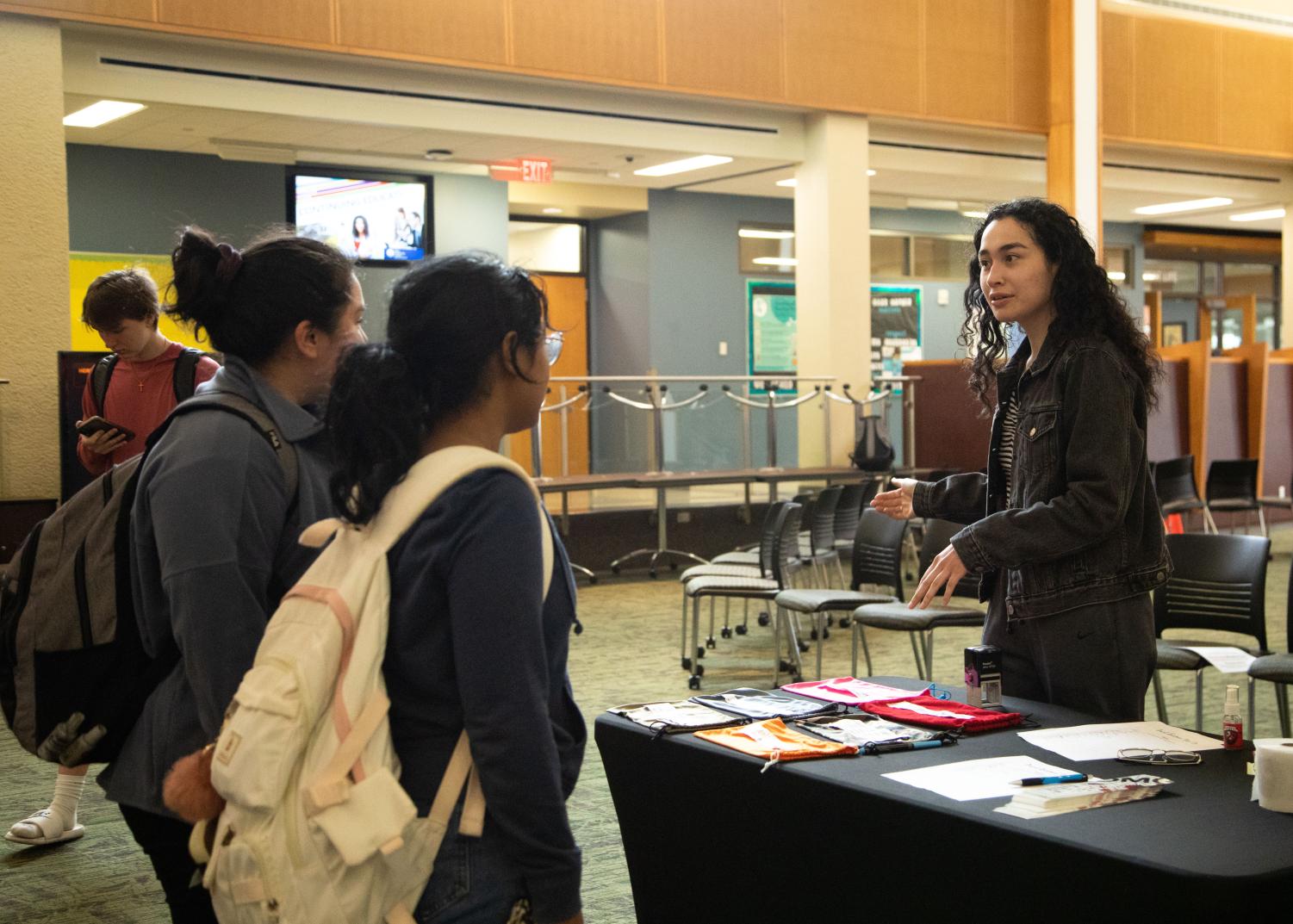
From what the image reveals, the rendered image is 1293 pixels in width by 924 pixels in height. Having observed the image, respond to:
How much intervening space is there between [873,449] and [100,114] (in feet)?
21.8

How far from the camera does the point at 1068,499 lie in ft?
8.12

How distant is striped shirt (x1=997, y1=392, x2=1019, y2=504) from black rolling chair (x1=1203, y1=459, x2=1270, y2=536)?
29.3ft

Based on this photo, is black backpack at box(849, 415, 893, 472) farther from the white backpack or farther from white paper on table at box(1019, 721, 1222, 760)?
the white backpack

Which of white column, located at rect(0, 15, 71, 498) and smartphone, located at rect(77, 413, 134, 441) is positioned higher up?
white column, located at rect(0, 15, 71, 498)

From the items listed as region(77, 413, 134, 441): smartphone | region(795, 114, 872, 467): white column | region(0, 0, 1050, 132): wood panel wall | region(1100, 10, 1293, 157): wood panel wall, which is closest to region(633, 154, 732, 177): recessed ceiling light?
region(795, 114, 872, 467): white column

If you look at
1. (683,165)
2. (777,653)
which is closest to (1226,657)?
(777,653)

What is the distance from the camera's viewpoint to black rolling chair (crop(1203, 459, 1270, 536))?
10961mm

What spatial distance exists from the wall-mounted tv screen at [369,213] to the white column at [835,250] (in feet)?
12.4

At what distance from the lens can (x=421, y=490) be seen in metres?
1.52

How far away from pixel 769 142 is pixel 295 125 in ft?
13.9

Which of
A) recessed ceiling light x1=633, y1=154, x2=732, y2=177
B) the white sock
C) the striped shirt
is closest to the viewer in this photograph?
the striped shirt

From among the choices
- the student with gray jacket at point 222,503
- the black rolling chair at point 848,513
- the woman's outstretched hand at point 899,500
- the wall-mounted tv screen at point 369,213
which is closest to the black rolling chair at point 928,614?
the black rolling chair at point 848,513

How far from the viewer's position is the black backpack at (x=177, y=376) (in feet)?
12.5

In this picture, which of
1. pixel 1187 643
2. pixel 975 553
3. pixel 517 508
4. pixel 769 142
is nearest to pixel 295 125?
pixel 769 142
